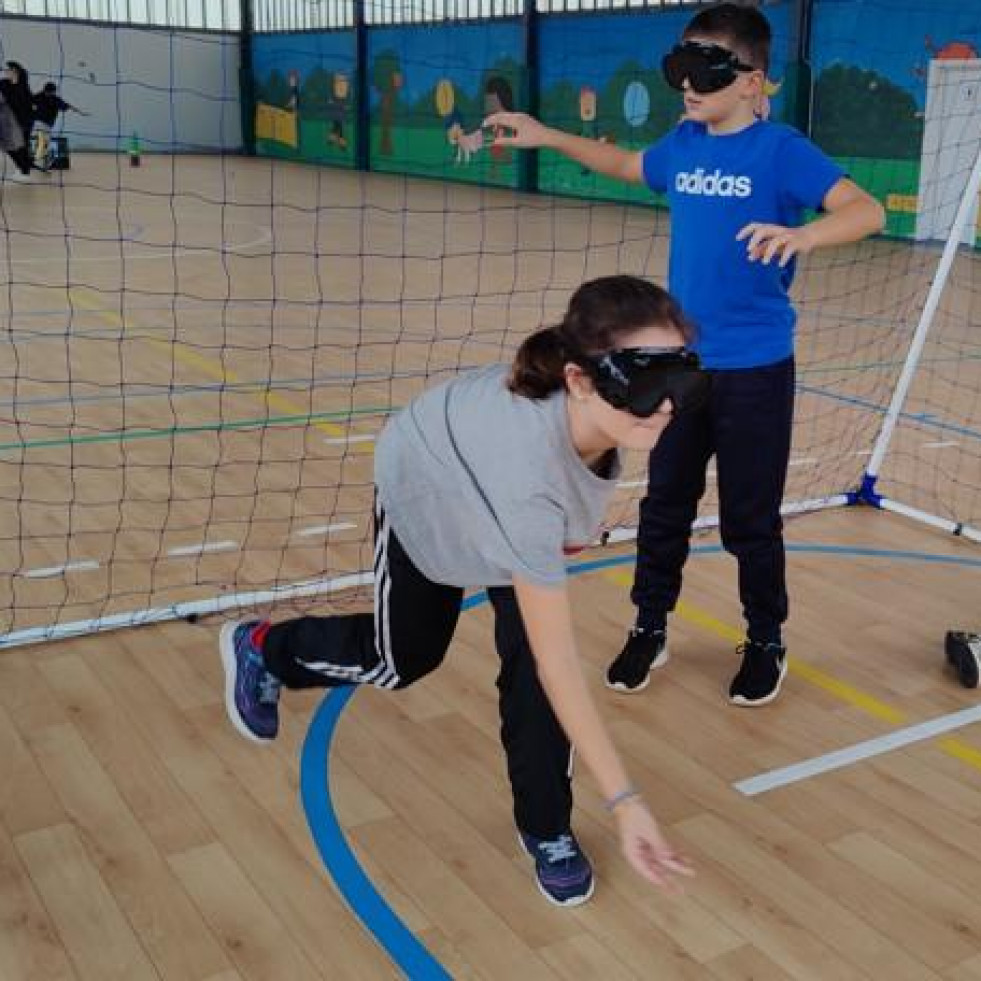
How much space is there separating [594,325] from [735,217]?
103 centimetres

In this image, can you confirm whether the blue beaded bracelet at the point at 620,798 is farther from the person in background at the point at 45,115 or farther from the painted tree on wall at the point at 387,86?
the painted tree on wall at the point at 387,86

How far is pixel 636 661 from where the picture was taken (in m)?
3.09

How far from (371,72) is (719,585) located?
750 inches

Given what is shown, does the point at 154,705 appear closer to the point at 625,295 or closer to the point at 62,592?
the point at 62,592

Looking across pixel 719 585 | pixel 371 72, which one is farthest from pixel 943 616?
pixel 371 72

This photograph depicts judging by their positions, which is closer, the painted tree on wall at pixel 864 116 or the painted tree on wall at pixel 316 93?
the painted tree on wall at pixel 864 116

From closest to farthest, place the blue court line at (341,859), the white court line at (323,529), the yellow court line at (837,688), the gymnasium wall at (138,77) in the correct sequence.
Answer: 1. the blue court line at (341,859)
2. the yellow court line at (837,688)
3. the white court line at (323,529)
4. the gymnasium wall at (138,77)

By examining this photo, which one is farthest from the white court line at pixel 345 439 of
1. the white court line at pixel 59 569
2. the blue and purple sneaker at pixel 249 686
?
the blue and purple sneaker at pixel 249 686

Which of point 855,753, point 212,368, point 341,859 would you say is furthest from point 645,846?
point 212,368

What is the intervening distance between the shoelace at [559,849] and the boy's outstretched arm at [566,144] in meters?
1.54

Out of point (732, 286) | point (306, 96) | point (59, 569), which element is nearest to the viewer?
point (732, 286)

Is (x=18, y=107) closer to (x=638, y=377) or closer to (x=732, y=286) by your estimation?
(x=732, y=286)

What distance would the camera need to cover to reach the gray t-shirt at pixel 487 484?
177 centimetres

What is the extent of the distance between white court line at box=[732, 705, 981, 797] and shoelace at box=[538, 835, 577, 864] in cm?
53
